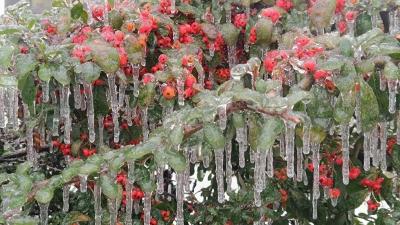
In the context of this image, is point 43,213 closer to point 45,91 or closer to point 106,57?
point 45,91

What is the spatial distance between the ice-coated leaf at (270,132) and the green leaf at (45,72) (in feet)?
1.93

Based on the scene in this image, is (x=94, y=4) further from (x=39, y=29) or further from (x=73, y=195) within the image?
(x=73, y=195)

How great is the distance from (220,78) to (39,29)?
0.57 m

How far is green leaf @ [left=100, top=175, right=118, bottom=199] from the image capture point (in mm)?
1588

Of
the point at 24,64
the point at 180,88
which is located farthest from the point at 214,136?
the point at 24,64

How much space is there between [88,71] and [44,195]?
332 mm

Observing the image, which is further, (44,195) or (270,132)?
(44,195)

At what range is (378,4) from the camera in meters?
1.84

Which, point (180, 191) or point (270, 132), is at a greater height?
point (270, 132)

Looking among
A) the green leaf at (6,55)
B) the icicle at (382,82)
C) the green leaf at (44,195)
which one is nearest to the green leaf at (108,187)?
the green leaf at (44,195)

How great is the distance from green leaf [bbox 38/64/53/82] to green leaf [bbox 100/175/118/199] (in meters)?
0.28

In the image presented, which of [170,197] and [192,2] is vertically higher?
[192,2]

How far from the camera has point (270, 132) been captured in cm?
134

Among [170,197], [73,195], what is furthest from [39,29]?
[170,197]
